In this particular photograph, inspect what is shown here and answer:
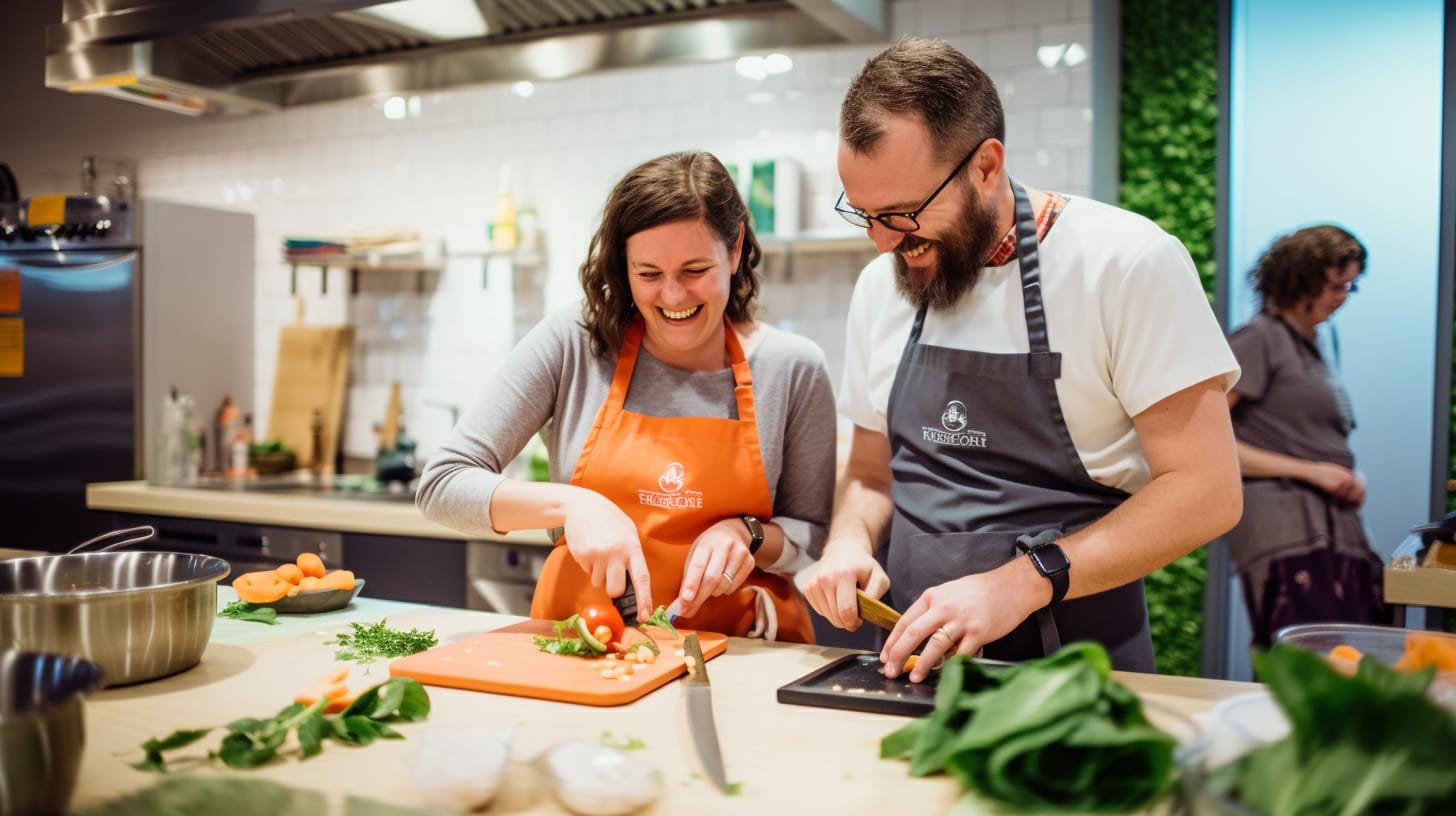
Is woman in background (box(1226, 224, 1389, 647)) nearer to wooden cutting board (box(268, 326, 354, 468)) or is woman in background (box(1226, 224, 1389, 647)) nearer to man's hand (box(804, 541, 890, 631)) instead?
man's hand (box(804, 541, 890, 631))

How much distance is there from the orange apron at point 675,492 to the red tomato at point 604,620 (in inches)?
12.3

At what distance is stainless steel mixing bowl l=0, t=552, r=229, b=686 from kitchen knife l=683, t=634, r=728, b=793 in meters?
0.68

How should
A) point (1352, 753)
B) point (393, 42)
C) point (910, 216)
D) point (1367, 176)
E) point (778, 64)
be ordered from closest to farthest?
point (1352, 753)
point (910, 216)
point (393, 42)
point (1367, 176)
point (778, 64)

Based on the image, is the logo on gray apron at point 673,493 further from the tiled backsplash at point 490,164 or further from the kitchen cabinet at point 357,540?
the tiled backsplash at point 490,164

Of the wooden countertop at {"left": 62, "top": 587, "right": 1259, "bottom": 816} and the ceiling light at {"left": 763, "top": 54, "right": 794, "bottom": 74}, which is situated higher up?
the ceiling light at {"left": 763, "top": 54, "right": 794, "bottom": 74}

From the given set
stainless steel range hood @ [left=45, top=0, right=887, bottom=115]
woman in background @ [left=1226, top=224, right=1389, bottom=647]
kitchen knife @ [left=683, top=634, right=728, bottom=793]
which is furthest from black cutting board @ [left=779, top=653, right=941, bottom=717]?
woman in background @ [left=1226, top=224, right=1389, bottom=647]

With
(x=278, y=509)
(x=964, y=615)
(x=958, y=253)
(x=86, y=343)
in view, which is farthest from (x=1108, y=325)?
(x=86, y=343)

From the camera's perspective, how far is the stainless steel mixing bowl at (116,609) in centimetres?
136

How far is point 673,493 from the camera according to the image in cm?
200

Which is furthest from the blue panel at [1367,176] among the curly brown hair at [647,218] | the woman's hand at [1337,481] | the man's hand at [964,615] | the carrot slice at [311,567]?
the carrot slice at [311,567]

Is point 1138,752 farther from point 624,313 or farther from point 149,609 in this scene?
point 624,313

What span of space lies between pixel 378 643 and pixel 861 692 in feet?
2.48

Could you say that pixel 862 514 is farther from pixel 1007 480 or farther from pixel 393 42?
pixel 393 42

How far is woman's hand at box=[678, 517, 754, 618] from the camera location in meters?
1.77
